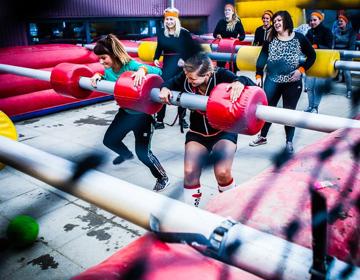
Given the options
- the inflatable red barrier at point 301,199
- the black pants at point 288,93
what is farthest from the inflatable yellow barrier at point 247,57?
the inflatable red barrier at point 301,199

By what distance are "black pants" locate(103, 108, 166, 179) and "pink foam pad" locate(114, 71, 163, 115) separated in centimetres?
80

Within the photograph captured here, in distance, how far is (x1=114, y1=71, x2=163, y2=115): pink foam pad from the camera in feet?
4.82

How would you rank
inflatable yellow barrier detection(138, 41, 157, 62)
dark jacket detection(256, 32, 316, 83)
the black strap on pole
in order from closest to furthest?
the black strap on pole < dark jacket detection(256, 32, 316, 83) < inflatable yellow barrier detection(138, 41, 157, 62)

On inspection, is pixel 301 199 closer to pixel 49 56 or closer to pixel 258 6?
pixel 258 6

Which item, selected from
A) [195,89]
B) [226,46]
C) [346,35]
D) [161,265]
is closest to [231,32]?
[226,46]

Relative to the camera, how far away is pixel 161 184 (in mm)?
2396

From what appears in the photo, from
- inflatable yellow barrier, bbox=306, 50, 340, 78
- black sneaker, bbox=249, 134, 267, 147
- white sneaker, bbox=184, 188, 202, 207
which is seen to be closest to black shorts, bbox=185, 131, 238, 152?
white sneaker, bbox=184, 188, 202, 207

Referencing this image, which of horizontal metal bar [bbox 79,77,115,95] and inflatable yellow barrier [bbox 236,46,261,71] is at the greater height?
inflatable yellow barrier [bbox 236,46,261,71]

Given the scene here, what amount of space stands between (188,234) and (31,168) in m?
0.27

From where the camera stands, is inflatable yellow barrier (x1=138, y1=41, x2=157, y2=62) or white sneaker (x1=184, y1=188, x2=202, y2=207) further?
inflatable yellow barrier (x1=138, y1=41, x2=157, y2=62)

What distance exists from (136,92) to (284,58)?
1640mm

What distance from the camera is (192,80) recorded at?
1.59 metres

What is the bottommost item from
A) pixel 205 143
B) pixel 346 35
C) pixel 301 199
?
pixel 205 143

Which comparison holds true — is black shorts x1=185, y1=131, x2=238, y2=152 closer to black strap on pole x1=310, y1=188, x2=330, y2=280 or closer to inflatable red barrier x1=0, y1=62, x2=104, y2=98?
black strap on pole x1=310, y1=188, x2=330, y2=280
